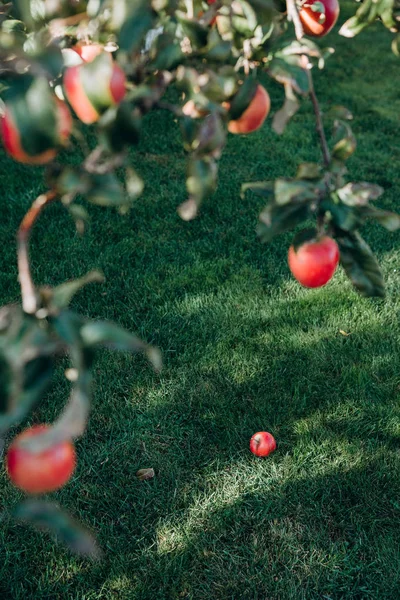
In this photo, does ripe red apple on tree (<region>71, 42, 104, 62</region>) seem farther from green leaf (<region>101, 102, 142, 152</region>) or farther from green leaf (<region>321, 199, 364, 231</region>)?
green leaf (<region>321, 199, 364, 231</region>)

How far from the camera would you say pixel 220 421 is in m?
2.55

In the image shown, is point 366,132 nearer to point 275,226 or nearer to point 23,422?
point 23,422

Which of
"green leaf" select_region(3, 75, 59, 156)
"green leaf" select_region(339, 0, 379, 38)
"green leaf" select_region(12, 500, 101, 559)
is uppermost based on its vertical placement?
"green leaf" select_region(3, 75, 59, 156)

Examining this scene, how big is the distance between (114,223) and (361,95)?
139 inches

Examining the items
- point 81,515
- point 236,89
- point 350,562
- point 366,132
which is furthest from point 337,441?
point 366,132

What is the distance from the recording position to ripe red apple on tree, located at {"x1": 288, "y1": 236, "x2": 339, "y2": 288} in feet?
3.52

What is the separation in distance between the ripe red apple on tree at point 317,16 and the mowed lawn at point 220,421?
5.10 ft

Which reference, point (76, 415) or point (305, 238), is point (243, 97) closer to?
point (305, 238)

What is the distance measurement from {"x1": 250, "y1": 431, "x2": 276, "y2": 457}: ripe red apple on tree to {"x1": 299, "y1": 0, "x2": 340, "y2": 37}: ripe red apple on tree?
149 cm

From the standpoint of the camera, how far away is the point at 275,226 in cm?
98

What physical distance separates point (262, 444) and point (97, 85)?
1794 mm

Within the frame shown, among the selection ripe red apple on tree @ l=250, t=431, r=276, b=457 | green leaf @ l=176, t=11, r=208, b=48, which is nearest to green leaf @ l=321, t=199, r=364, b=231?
green leaf @ l=176, t=11, r=208, b=48

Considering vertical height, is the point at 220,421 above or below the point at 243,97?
below

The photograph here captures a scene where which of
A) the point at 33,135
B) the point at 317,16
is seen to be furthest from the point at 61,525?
the point at 317,16
